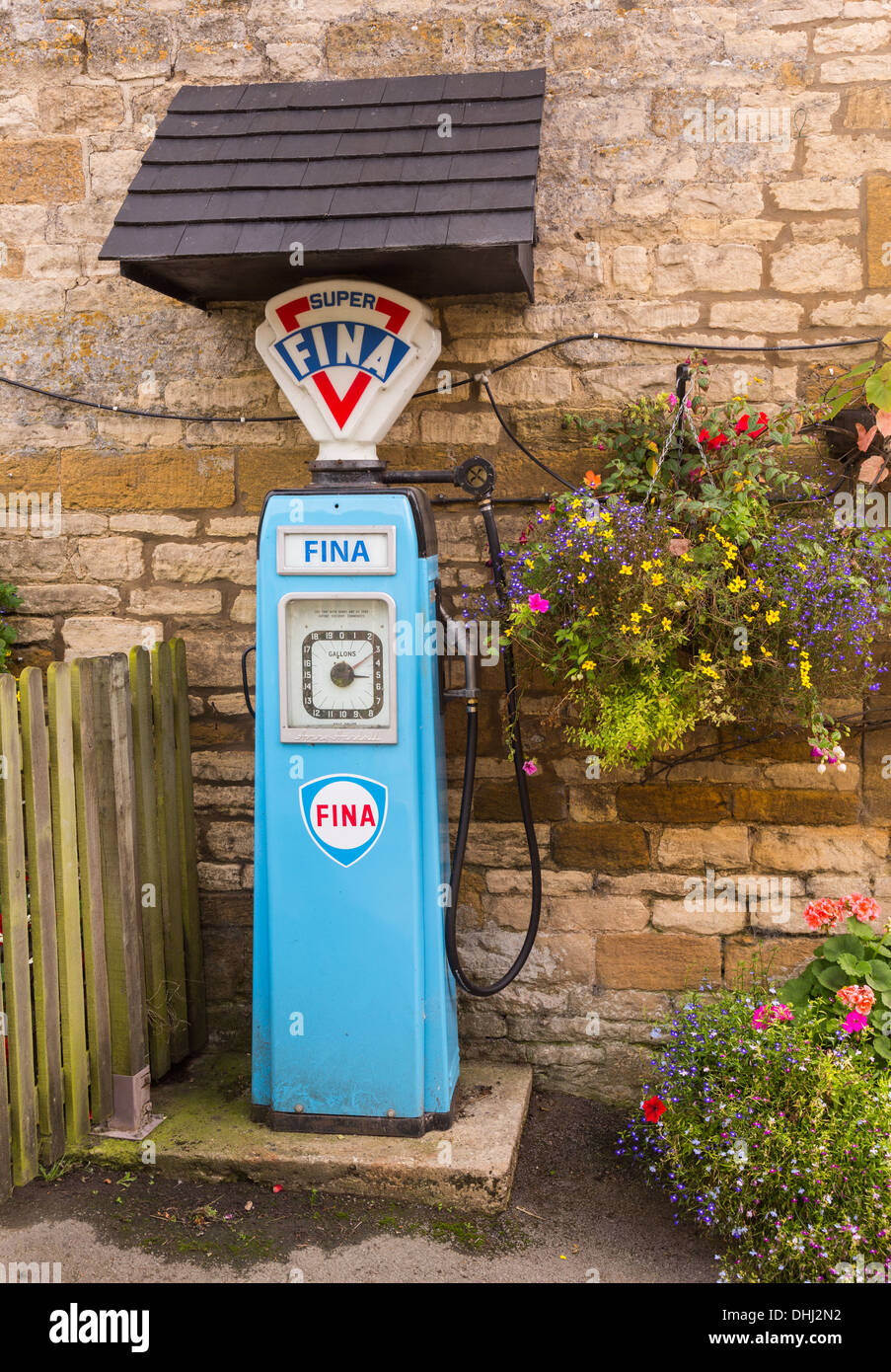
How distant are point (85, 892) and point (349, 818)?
798mm

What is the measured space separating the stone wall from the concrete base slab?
499mm

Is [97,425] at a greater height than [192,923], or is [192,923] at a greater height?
[97,425]

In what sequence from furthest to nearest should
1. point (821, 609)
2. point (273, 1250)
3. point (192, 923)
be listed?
point (192, 923)
point (821, 609)
point (273, 1250)

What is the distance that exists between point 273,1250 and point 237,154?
3.10 m

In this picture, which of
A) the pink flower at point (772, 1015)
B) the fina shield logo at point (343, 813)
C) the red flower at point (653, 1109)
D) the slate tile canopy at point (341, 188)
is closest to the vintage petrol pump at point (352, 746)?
the fina shield logo at point (343, 813)

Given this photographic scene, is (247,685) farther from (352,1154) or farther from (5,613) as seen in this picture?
(352,1154)

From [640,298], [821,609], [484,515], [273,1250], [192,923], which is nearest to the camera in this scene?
[273,1250]

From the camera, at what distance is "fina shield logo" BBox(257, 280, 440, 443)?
3.19m

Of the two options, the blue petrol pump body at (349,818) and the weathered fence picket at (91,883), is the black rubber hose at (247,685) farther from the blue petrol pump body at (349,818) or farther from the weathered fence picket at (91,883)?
the weathered fence picket at (91,883)

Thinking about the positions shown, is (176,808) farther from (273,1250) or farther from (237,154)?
(237,154)

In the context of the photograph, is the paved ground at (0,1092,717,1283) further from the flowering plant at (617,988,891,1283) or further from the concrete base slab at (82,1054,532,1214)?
the flowering plant at (617,988,891,1283)

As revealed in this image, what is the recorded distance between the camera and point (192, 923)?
12.5 feet

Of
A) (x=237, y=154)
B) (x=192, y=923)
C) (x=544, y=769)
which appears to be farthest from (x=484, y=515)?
(x=192, y=923)

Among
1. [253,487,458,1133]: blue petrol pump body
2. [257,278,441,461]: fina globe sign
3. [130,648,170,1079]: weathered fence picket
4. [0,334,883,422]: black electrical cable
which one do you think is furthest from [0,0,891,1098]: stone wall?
[253,487,458,1133]: blue petrol pump body
